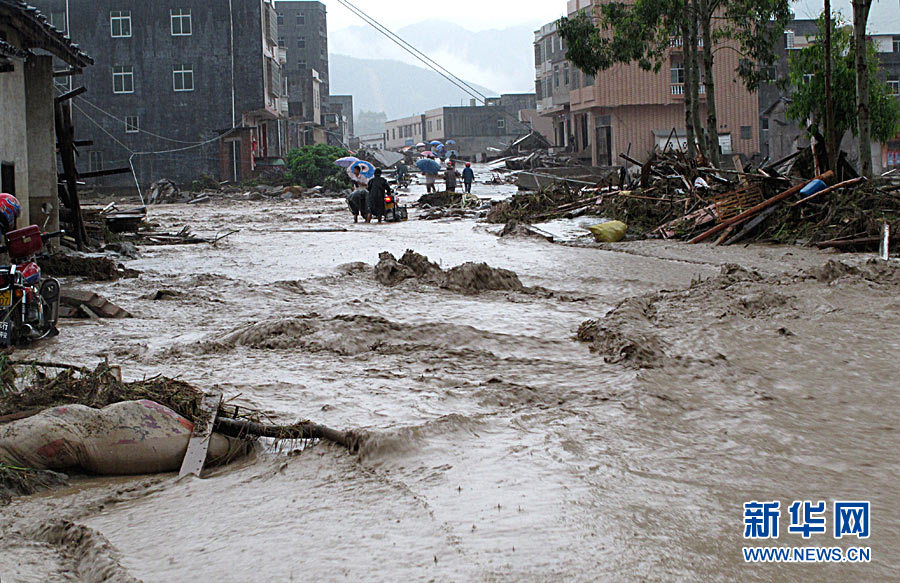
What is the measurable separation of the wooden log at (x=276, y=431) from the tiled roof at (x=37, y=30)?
9.86 m

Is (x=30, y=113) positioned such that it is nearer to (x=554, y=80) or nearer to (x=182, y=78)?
(x=182, y=78)

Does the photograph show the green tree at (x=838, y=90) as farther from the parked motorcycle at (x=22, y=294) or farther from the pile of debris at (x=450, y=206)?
the parked motorcycle at (x=22, y=294)

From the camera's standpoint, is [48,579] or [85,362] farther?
[85,362]

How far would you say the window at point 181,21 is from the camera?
1806 inches

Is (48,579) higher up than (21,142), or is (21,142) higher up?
(21,142)

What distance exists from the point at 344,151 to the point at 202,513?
46.1 m

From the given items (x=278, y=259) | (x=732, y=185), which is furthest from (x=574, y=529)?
(x=732, y=185)

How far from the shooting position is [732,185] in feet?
59.5

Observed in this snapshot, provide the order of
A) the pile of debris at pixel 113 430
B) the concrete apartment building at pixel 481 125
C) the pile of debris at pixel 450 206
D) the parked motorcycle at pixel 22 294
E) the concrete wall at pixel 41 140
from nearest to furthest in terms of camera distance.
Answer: the pile of debris at pixel 113 430, the parked motorcycle at pixel 22 294, the concrete wall at pixel 41 140, the pile of debris at pixel 450 206, the concrete apartment building at pixel 481 125

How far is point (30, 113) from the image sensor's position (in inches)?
575

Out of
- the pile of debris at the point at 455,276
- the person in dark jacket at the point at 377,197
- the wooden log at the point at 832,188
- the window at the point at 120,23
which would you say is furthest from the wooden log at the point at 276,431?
the window at the point at 120,23

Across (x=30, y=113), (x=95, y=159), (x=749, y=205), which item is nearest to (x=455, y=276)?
(x=749, y=205)

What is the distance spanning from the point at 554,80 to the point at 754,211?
4569 cm

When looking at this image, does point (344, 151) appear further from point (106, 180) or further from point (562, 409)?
point (562, 409)
